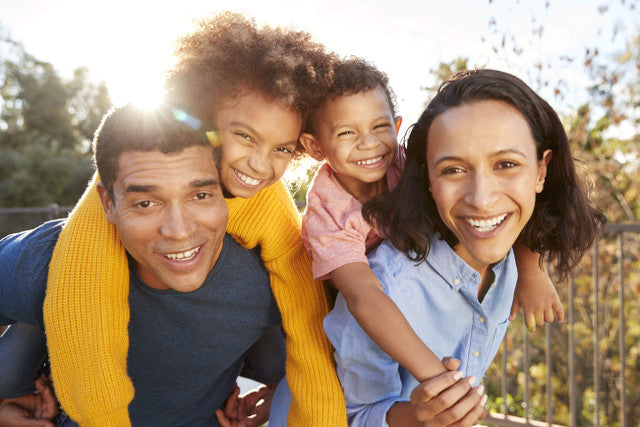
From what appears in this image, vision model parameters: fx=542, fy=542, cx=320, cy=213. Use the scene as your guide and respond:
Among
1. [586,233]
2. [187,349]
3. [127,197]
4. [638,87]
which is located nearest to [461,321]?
[586,233]

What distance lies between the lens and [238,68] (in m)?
2.23

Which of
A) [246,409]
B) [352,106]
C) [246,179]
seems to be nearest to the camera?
[246,179]

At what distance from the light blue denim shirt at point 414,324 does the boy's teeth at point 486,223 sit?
0.18 meters

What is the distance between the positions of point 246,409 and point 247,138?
1.45 m

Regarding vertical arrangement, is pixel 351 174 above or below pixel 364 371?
above

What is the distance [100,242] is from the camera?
201cm

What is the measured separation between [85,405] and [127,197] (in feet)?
2.53

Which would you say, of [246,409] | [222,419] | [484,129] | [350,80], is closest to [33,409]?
[222,419]

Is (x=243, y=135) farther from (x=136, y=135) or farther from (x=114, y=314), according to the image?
(x=114, y=314)

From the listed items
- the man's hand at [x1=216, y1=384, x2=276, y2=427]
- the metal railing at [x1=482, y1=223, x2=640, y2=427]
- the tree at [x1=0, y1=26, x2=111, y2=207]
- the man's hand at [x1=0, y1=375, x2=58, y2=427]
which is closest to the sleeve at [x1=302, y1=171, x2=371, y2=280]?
the man's hand at [x1=216, y1=384, x2=276, y2=427]

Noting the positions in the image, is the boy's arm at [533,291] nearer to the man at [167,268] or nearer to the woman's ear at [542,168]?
the woman's ear at [542,168]

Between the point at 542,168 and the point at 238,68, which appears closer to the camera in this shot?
the point at 542,168

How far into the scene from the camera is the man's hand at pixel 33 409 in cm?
240

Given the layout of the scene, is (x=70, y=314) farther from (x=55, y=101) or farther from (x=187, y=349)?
(x=55, y=101)
